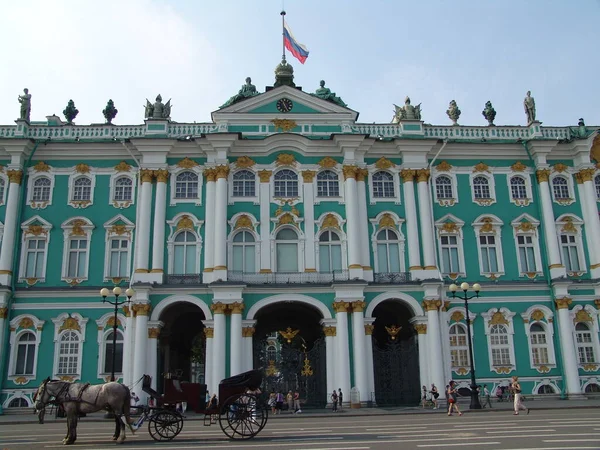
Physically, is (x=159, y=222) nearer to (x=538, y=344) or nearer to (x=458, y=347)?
(x=458, y=347)

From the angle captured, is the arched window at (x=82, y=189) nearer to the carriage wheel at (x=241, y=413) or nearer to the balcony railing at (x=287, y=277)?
the balcony railing at (x=287, y=277)

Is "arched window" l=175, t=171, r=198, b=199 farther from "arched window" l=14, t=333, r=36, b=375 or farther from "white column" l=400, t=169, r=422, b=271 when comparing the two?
"white column" l=400, t=169, r=422, b=271

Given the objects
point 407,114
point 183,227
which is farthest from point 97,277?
point 407,114

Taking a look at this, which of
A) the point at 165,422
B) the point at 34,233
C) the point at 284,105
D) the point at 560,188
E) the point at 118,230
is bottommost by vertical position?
the point at 165,422

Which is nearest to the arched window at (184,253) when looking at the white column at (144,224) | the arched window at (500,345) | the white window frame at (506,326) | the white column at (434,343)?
the white column at (144,224)

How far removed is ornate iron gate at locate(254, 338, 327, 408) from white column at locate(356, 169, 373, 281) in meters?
5.36

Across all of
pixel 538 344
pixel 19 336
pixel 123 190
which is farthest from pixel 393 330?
pixel 19 336

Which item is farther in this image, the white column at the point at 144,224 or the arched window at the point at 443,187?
the arched window at the point at 443,187

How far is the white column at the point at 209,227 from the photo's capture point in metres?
33.8

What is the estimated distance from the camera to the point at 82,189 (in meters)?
35.7

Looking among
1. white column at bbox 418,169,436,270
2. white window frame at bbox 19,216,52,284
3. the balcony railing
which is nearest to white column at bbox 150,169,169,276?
the balcony railing

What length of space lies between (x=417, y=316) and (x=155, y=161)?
Result: 54.7ft

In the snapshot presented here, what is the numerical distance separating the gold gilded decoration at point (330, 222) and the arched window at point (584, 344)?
1439 cm

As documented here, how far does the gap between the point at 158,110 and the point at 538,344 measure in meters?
25.1
